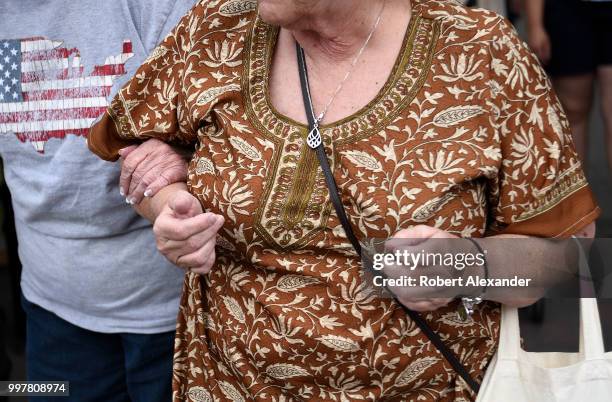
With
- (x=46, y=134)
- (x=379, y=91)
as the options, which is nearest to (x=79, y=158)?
(x=46, y=134)

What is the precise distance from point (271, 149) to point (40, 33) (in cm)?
77

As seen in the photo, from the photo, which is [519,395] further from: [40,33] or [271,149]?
[40,33]

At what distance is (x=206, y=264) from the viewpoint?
1.80 metres

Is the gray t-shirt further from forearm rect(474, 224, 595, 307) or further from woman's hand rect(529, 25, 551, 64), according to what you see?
woman's hand rect(529, 25, 551, 64)

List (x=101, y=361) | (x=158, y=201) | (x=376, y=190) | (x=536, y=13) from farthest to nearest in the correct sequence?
(x=536, y=13) < (x=101, y=361) < (x=158, y=201) < (x=376, y=190)

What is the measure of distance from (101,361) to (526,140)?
1.26 m

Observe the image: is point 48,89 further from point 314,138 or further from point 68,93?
point 314,138

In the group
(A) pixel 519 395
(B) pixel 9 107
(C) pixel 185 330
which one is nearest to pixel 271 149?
(C) pixel 185 330

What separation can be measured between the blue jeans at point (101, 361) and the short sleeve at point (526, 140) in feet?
3.22

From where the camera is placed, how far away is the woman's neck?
5.98 ft

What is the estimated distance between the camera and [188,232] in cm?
176

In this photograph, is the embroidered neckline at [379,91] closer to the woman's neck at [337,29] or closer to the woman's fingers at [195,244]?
the woman's neck at [337,29]

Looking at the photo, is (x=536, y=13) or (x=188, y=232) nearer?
(x=188, y=232)

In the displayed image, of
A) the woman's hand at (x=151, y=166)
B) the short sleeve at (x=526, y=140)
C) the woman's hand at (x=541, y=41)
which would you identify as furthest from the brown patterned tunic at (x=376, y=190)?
the woman's hand at (x=541, y=41)
